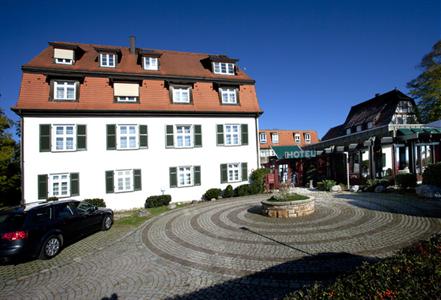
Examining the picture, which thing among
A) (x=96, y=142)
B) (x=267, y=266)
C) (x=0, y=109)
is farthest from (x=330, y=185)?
(x=0, y=109)

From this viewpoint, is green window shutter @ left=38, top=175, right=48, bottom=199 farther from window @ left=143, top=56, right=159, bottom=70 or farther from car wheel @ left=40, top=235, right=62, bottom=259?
window @ left=143, top=56, right=159, bottom=70

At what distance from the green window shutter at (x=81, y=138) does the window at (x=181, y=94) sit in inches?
276

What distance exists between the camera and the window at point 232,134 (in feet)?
68.6

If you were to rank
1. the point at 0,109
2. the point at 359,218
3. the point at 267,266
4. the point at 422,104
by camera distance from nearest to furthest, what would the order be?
the point at 267,266 < the point at 359,218 < the point at 0,109 < the point at 422,104

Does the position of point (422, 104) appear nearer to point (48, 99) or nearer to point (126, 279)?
point (126, 279)

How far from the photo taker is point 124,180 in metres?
18.1

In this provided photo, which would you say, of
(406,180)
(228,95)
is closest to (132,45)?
(228,95)

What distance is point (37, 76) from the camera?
1739 cm

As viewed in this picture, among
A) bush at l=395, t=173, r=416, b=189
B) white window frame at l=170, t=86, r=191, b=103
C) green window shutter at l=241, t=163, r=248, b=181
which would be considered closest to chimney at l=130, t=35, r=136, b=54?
white window frame at l=170, t=86, r=191, b=103

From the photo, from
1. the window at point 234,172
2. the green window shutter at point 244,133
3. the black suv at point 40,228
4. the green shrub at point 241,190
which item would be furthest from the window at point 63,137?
the green window shutter at point 244,133

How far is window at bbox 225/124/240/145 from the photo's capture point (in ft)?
68.6

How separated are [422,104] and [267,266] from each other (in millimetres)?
33224

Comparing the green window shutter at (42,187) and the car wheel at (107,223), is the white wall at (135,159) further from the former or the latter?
the car wheel at (107,223)

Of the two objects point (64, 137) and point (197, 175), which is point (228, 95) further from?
point (64, 137)
